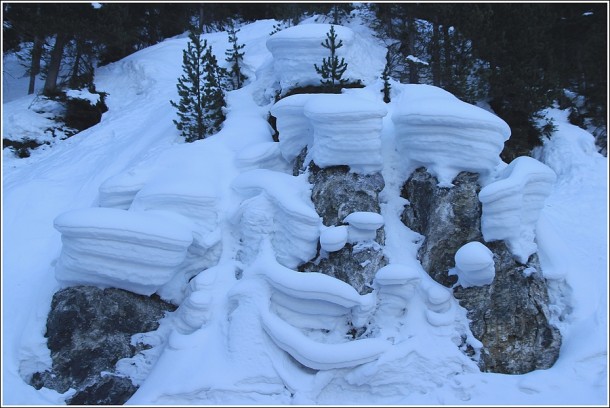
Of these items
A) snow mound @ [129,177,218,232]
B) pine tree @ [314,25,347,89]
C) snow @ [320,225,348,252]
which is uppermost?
pine tree @ [314,25,347,89]

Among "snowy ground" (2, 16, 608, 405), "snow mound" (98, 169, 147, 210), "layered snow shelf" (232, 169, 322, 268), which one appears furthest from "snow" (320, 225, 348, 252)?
"snow mound" (98, 169, 147, 210)

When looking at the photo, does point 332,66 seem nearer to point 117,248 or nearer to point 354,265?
point 354,265

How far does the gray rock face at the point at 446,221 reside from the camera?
821 centimetres

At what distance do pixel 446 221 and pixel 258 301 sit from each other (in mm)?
3584

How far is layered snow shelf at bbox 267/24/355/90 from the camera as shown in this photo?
11469 millimetres

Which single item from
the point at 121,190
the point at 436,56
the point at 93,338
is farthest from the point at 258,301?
the point at 436,56

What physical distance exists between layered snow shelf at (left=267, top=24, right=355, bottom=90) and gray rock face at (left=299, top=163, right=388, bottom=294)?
11.1 ft

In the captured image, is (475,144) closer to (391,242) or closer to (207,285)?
(391,242)

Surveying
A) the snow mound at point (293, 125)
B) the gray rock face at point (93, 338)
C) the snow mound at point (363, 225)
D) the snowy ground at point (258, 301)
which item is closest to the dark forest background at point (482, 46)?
the snowy ground at point (258, 301)

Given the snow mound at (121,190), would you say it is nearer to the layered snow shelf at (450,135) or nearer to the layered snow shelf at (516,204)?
the layered snow shelf at (450,135)

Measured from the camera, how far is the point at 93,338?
760cm

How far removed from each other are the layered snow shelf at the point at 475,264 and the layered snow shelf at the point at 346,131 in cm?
238

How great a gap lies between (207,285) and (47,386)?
2831 millimetres

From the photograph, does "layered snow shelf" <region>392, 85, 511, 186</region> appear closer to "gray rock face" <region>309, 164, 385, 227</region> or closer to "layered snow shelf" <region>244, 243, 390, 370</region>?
"gray rock face" <region>309, 164, 385, 227</region>
